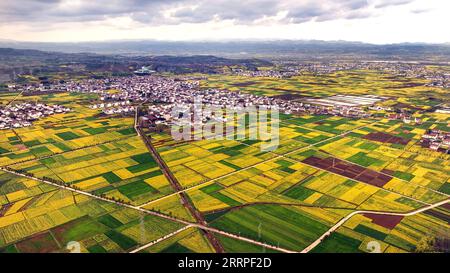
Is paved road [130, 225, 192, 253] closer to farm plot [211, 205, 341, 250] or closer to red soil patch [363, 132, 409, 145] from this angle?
farm plot [211, 205, 341, 250]

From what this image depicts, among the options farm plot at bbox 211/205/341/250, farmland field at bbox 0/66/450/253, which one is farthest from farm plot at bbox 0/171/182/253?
farm plot at bbox 211/205/341/250

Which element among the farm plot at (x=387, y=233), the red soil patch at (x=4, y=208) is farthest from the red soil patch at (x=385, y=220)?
the red soil patch at (x=4, y=208)

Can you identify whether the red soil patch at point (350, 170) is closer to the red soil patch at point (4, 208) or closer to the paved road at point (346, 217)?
the paved road at point (346, 217)

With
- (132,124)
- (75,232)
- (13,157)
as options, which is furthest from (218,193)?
(132,124)

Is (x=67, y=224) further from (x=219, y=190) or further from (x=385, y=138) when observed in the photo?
A: (x=385, y=138)

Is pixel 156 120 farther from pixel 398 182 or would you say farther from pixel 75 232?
pixel 398 182

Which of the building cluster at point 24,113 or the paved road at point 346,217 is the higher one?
the building cluster at point 24,113
